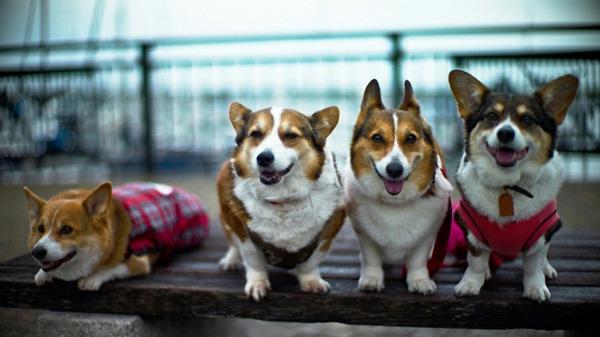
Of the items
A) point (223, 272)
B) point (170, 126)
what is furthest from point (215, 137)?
point (223, 272)

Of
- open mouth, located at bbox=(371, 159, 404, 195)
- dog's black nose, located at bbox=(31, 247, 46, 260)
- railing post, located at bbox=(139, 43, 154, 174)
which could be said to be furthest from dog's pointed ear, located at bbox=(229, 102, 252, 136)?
railing post, located at bbox=(139, 43, 154, 174)

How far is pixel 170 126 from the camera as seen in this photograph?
7.38 metres

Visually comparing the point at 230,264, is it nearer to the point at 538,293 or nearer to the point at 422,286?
the point at 422,286

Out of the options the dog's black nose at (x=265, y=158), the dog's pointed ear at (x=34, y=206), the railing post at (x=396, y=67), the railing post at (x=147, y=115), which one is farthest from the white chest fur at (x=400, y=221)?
the railing post at (x=147, y=115)

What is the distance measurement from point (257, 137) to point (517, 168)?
1103 mm

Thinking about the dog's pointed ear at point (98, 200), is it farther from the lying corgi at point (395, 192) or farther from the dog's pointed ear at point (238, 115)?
the lying corgi at point (395, 192)

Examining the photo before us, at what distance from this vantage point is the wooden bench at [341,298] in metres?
2.29

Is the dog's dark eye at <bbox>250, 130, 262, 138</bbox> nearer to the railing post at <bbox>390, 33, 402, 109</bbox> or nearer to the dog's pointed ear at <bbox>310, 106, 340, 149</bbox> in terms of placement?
the dog's pointed ear at <bbox>310, 106, 340, 149</bbox>

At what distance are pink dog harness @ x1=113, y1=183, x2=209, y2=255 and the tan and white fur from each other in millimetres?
101

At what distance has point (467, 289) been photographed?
2.38 m

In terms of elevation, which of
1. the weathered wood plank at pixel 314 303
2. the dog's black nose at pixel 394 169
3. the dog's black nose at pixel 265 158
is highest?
the dog's black nose at pixel 265 158

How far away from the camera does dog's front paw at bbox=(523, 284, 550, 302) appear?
227 cm

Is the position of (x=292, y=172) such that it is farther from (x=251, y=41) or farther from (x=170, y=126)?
(x=170, y=126)

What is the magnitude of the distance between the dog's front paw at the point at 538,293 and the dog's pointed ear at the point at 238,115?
1458 millimetres
